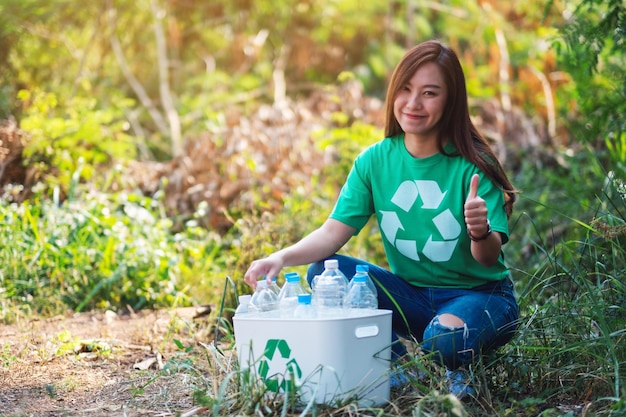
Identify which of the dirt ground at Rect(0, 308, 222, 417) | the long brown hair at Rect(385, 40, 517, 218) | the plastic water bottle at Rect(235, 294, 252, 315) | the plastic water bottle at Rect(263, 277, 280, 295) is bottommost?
the dirt ground at Rect(0, 308, 222, 417)

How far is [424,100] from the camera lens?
119 inches

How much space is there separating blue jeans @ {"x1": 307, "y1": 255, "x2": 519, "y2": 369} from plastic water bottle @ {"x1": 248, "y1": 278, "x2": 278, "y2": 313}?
312 mm

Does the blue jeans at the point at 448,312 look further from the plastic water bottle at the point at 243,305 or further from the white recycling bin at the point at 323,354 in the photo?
the plastic water bottle at the point at 243,305

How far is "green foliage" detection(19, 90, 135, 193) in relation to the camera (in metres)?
5.99

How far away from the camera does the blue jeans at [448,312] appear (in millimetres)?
2795

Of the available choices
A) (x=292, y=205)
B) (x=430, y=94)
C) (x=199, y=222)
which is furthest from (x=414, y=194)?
(x=199, y=222)

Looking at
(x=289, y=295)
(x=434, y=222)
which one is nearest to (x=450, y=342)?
(x=434, y=222)

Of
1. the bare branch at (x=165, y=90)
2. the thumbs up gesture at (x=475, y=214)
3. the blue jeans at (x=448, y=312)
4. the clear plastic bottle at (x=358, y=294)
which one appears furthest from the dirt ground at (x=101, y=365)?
the bare branch at (x=165, y=90)

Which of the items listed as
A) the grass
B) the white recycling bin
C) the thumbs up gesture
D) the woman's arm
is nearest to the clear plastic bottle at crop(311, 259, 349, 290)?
the woman's arm

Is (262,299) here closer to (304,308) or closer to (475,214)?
(304,308)

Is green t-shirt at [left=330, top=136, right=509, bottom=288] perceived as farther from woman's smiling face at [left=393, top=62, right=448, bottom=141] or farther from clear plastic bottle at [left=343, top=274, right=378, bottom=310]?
clear plastic bottle at [left=343, top=274, right=378, bottom=310]

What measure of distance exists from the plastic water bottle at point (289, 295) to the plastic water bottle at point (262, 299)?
35 millimetres

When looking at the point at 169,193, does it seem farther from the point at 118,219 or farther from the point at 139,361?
the point at 139,361

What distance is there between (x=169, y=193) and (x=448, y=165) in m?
3.79
